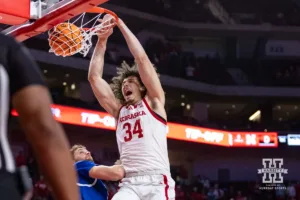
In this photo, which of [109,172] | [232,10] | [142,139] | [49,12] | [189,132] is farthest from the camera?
[232,10]

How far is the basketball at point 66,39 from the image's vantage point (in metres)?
5.45

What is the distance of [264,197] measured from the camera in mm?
19469

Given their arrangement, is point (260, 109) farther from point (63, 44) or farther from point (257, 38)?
point (63, 44)

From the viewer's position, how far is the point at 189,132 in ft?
66.0

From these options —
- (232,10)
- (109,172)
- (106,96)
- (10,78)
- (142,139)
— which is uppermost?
(232,10)

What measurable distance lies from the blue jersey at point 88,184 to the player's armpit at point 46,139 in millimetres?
3644

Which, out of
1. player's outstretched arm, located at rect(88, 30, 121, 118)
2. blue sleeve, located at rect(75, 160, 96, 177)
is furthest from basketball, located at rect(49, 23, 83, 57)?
blue sleeve, located at rect(75, 160, 96, 177)

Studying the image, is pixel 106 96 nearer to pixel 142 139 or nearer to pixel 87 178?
pixel 142 139

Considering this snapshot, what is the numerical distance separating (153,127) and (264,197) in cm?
1539

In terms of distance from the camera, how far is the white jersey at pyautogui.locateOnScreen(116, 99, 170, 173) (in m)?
4.77

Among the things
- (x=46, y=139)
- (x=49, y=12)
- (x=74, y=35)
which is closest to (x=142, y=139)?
(x=74, y=35)

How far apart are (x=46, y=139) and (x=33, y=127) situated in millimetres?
44

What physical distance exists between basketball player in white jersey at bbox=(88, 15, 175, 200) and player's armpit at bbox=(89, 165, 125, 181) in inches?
2.5

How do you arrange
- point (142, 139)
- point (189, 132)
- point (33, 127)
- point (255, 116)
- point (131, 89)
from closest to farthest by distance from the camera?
point (33, 127)
point (142, 139)
point (131, 89)
point (189, 132)
point (255, 116)
